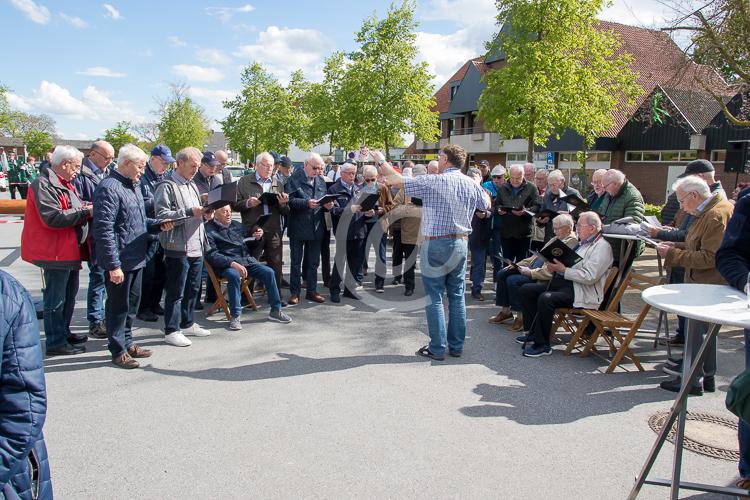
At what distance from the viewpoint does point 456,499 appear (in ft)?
9.87

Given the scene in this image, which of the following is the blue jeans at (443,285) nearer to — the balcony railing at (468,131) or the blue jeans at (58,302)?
the blue jeans at (58,302)

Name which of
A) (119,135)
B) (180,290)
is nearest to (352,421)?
(180,290)

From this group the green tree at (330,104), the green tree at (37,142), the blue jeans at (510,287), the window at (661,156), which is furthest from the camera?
the green tree at (37,142)

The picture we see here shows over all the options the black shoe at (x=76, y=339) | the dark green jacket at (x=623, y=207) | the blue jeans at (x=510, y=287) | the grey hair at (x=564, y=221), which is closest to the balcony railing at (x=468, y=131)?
the dark green jacket at (x=623, y=207)

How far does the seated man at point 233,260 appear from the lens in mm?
6457

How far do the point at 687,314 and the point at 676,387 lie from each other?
2.66m

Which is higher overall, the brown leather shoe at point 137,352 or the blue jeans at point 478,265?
the blue jeans at point 478,265

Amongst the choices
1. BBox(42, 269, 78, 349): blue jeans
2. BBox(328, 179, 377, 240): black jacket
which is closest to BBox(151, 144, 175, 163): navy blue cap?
BBox(42, 269, 78, 349): blue jeans

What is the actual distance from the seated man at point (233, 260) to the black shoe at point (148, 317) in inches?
38.8

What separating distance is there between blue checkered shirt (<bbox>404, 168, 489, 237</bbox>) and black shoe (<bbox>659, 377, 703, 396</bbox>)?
2.30 metres

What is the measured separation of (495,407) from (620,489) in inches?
47.7

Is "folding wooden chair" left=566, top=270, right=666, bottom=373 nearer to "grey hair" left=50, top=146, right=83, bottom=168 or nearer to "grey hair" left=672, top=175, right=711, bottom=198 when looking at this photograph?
"grey hair" left=672, top=175, right=711, bottom=198

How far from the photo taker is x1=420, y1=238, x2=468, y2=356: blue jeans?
533 centimetres

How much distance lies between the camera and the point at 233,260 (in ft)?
21.7
